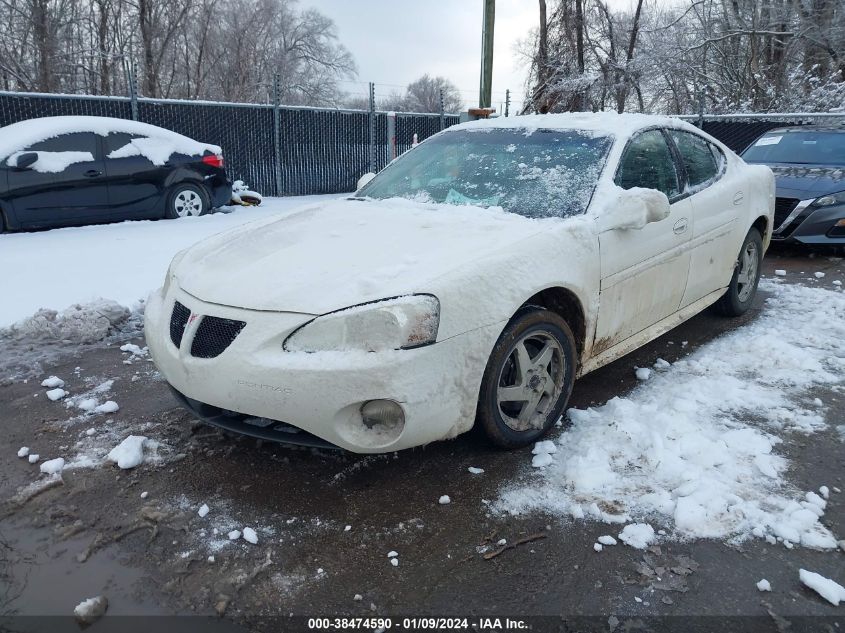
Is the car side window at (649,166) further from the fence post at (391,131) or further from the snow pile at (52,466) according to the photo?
the fence post at (391,131)

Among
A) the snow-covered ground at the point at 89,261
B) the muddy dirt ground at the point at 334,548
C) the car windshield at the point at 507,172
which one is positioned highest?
the car windshield at the point at 507,172

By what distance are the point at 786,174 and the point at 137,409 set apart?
765 centimetres

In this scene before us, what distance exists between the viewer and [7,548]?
2.46 m

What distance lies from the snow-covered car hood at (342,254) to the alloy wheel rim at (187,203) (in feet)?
20.6

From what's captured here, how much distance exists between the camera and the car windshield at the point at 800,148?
326 inches

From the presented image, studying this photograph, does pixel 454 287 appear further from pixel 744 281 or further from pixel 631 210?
pixel 744 281

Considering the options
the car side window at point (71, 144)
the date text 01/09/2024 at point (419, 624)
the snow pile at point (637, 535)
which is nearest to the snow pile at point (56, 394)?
the date text 01/09/2024 at point (419, 624)

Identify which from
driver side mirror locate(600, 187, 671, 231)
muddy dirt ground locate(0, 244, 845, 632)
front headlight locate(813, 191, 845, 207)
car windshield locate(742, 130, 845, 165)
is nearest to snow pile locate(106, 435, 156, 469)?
muddy dirt ground locate(0, 244, 845, 632)

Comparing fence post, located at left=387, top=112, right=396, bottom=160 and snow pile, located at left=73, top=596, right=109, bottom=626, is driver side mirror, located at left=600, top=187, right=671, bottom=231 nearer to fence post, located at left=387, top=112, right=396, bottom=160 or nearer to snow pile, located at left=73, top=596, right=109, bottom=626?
snow pile, located at left=73, top=596, right=109, bottom=626

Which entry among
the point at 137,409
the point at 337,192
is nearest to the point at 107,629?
the point at 137,409

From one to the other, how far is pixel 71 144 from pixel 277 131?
507cm

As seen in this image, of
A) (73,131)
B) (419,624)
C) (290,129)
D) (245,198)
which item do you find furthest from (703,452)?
(290,129)

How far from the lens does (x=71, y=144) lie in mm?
8586

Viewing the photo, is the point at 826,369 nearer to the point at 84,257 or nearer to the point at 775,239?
the point at 775,239
